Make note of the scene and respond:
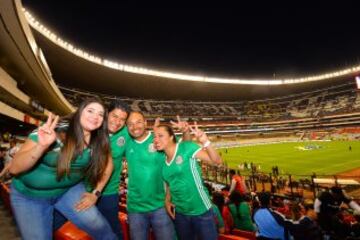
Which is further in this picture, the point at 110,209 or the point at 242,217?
the point at 242,217

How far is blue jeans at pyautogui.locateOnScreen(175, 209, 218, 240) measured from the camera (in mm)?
3051

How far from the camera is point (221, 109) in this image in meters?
78.1

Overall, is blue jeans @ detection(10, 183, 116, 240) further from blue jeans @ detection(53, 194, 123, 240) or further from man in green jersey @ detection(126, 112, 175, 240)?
blue jeans @ detection(53, 194, 123, 240)

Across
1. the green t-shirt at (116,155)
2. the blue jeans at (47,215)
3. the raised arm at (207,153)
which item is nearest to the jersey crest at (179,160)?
the raised arm at (207,153)

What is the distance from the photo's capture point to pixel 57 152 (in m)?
2.30

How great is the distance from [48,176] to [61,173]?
132mm

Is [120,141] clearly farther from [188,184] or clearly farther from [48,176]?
[48,176]

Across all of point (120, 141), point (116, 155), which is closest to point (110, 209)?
point (116, 155)

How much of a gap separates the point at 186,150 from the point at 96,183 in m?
1.10

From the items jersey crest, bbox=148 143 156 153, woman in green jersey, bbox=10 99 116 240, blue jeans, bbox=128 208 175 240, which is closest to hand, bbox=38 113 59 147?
woman in green jersey, bbox=10 99 116 240

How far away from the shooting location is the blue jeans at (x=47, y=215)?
2352 millimetres

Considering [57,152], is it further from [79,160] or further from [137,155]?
[137,155]

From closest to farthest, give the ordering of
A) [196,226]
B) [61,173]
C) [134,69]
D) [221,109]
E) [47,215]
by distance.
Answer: [61,173], [47,215], [196,226], [134,69], [221,109]

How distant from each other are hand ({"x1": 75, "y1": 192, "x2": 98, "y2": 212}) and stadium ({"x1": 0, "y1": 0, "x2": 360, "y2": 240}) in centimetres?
55
